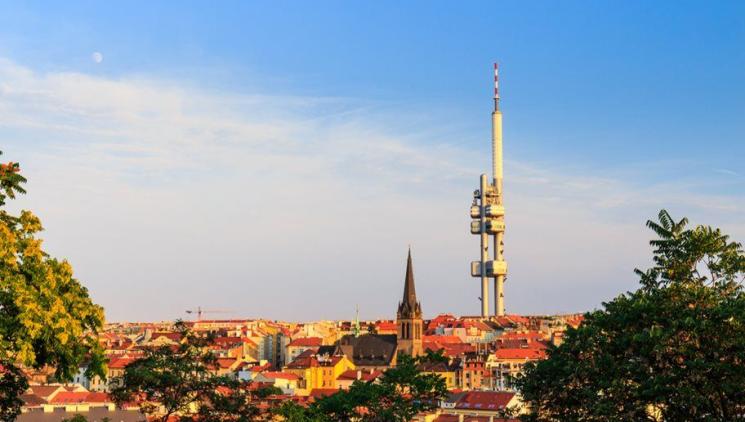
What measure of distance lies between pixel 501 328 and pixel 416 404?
155 metres

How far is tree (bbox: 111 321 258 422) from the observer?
34.5 meters

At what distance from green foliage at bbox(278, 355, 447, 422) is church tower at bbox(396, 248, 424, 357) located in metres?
115

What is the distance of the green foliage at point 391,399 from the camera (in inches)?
1783

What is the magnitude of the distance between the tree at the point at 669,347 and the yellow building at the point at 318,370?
109019 millimetres

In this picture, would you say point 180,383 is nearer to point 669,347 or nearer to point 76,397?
point 669,347

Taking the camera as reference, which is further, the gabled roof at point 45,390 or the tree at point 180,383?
the gabled roof at point 45,390

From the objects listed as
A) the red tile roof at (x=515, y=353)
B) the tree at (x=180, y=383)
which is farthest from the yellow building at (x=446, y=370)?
the tree at (x=180, y=383)

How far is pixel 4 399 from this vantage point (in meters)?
24.7

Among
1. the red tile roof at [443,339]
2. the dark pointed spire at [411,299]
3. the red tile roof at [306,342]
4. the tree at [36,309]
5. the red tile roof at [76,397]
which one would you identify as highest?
the dark pointed spire at [411,299]

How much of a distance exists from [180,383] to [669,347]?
1536 cm

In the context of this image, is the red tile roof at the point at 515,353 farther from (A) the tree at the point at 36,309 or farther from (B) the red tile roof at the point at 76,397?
(A) the tree at the point at 36,309

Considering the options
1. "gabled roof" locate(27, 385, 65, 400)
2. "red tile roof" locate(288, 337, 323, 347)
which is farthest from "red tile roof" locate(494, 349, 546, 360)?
"gabled roof" locate(27, 385, 65, 400)

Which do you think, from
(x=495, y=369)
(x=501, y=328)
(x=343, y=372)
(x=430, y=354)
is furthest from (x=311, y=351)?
(x=430, y=354)

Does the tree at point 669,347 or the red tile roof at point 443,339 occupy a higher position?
the red tile roof at point 443,339
